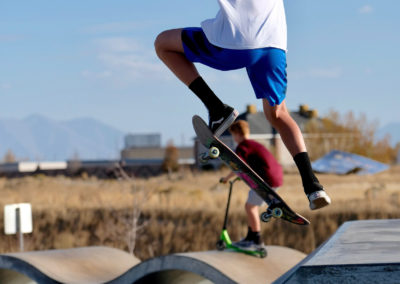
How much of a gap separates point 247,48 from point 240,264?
3846 millimetres

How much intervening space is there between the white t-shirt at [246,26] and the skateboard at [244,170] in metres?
0.81

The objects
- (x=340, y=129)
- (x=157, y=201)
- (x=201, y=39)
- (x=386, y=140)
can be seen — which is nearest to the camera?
(x=201, y=39)

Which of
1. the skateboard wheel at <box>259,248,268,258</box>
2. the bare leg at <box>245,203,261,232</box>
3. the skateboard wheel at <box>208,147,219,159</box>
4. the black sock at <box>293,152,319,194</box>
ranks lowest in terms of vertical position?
the skateboard wheel at <box>259,248,268,258</box>

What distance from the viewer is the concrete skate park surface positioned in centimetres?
420

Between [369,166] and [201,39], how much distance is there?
192ft

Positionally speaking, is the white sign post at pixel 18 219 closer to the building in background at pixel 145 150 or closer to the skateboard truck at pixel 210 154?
the skateboard truck at pixel 210 154

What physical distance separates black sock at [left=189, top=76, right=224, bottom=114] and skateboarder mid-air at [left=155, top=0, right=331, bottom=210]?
0.24 ft

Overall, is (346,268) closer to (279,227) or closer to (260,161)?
(260,161)

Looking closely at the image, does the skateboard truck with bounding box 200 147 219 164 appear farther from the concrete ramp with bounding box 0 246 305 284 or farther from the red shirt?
the red shirt

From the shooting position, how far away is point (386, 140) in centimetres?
7519

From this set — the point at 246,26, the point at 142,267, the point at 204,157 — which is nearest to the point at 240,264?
the point at 142,267

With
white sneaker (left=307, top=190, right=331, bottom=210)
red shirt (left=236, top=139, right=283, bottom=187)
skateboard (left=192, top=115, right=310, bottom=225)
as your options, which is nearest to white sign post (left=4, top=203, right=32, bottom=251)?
red shirt (left=236, top=139, right=283, bottom=187)

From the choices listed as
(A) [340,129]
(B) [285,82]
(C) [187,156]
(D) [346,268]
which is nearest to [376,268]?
(D) [346,268]

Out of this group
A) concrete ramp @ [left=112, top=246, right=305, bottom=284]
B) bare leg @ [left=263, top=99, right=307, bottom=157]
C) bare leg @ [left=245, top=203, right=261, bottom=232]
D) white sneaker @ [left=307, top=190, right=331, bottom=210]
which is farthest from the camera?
bare leg @ [left=245, top=203, right=261, bottom=232]
